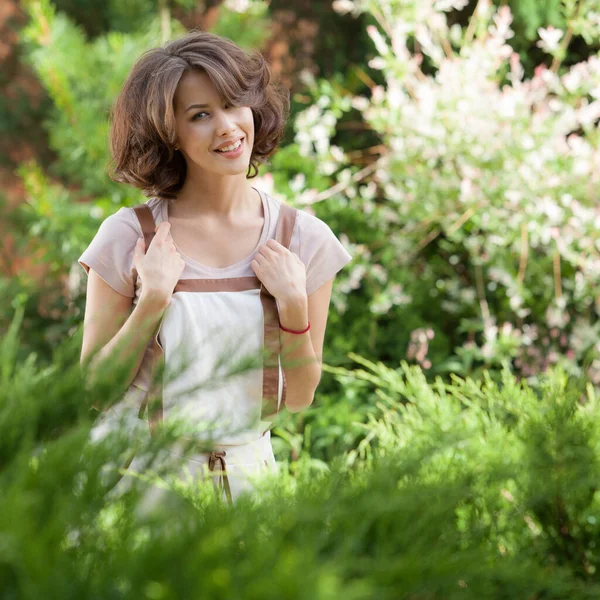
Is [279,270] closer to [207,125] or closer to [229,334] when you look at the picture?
[229,334]

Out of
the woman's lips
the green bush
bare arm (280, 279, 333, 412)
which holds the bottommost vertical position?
bare arm (280, 279, 333, 412)

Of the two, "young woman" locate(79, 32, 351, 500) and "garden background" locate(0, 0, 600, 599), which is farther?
"young woman" locate(79, 32, 351, 500)

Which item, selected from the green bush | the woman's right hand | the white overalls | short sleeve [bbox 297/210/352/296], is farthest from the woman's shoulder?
the green bush

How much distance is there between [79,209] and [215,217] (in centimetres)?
210

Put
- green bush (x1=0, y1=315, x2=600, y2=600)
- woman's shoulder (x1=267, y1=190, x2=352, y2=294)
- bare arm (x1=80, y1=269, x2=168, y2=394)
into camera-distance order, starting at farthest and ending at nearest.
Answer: woman's shoulder (x1=267, y1=190, x2=352, y2=294), bare arm (x1=80, y1=269, x2=168, y2=394), green bush (x1=0, y1=315, x2=600, y2=600)

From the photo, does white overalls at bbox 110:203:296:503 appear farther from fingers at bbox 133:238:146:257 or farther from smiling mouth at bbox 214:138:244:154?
smiling mouth at bbox 214:138:244:154

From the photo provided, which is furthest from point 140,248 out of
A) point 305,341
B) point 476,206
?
point 476,206

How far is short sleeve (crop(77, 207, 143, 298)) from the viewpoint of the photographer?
173cm

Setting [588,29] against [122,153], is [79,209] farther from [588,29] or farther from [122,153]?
[588,29]

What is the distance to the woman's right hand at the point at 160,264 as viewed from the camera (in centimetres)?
161

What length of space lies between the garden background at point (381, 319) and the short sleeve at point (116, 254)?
17.3 inches

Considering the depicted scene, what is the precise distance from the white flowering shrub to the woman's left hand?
1.60 meters

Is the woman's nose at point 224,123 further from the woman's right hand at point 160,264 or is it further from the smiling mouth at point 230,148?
the woman's right hand at point 160,264

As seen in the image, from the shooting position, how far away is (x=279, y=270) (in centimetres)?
170
